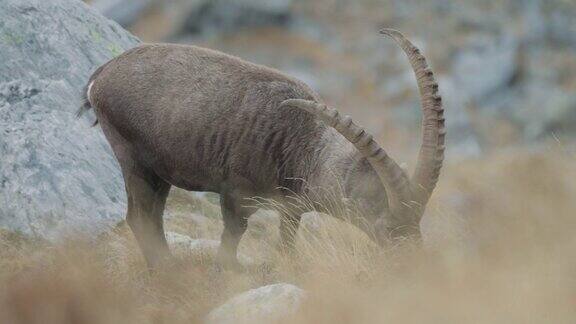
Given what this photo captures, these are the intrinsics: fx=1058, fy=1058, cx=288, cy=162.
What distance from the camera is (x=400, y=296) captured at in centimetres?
719

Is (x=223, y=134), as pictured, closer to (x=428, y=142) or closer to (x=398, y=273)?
(x=428, y=142)

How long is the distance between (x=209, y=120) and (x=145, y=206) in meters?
1.17

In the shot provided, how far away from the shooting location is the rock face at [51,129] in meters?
10.6

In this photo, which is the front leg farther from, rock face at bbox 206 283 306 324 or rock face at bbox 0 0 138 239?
rock face at bbox 206 283 306 324

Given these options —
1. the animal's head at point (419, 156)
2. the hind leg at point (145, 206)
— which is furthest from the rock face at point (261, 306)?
the hind leg at point (145, 206)

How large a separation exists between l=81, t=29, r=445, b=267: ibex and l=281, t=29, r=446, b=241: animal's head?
32 centimetres

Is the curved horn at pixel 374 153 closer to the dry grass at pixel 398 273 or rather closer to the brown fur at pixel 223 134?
the dry grass at pixel 398 273

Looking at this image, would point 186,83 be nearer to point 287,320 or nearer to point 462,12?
point 287,320

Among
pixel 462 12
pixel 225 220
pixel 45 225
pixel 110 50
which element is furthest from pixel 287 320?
pixel 462 12

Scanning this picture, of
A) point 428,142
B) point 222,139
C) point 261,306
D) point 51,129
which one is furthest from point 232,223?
point 51,129

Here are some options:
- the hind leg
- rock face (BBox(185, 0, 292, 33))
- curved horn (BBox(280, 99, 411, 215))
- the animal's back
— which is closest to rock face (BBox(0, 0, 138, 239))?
the hind leg

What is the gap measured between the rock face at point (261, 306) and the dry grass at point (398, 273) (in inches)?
5.3

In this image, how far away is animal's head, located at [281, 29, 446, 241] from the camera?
866 cm

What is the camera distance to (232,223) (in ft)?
31.9
